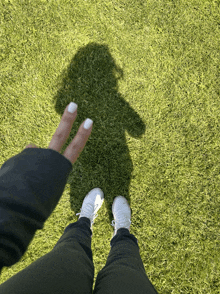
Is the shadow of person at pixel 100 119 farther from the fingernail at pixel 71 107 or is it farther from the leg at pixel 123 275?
the leg at pixel 123 275

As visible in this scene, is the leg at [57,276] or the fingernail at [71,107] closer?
the leg at [57,276]

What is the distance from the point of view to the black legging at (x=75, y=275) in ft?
3.27

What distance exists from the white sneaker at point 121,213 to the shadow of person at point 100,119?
0.10 m

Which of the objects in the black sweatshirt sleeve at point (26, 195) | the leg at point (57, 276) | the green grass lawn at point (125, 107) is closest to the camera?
the leg at point (57, 276)

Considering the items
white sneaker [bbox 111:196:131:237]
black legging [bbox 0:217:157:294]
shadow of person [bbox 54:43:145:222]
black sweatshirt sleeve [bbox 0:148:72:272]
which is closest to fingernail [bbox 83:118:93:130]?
shadow of person [bbox 54:43:145:222]

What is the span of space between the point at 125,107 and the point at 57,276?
2.02 meters

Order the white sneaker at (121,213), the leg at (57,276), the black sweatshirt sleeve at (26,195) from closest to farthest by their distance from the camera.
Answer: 1. the leg at (57,276)
2. the black sweatshirt sleeve at (26,195)
3. the white sneaker at (121,213)

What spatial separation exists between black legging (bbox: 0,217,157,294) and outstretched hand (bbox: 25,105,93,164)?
3.16ft

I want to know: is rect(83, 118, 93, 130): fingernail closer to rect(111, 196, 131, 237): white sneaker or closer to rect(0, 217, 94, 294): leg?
rect(111, 196, 131, 237): white sneaker

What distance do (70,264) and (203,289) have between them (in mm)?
2146

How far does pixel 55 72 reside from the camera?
7.93ft

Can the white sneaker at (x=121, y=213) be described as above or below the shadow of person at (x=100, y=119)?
below

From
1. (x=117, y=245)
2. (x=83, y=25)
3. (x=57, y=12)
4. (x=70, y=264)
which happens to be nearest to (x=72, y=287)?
(x=70, y=264)

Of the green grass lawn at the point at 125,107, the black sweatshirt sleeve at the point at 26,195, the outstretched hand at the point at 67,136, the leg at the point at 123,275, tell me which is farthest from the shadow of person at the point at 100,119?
the black sweatshirt sleeve at the point at 26,195
